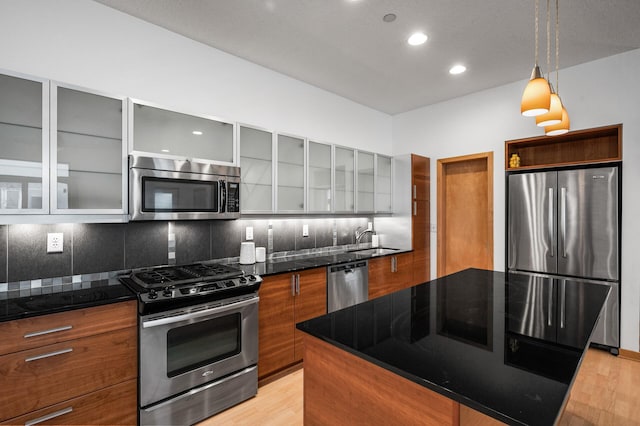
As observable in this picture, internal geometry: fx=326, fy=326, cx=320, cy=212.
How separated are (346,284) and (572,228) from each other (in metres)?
2.40

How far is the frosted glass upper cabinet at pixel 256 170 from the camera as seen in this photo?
9.69 feet

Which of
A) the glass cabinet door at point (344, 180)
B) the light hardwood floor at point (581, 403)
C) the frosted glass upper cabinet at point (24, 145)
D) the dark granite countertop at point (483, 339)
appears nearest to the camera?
the dark granite countertop at point (483, 339)

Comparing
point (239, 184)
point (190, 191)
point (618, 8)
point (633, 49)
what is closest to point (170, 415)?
point (190, 191)

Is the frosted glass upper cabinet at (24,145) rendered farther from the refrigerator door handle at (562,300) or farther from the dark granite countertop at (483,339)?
the refrigerator door handle at (562,300)

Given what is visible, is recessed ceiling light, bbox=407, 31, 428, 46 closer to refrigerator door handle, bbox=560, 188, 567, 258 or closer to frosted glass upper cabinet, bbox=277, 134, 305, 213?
frosted glass upper cabinet, bbox=277, 134, 305, 213

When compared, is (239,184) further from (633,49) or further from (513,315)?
(633,49)

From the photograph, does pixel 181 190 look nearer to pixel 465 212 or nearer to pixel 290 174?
pixel 290 174

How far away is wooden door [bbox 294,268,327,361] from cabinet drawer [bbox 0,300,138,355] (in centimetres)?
132

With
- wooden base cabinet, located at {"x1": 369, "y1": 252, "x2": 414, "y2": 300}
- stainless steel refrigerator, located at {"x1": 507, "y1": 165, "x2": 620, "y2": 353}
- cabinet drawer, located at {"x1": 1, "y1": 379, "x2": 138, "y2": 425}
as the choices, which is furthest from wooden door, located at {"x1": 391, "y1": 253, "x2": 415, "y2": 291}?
cabinet drawer, located at {"x1": 1, "y1": 379, "x2": 138, "y2": 425}

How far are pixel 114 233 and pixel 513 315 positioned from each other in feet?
8.73

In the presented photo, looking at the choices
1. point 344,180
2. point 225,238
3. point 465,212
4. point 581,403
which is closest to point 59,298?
point 225,238

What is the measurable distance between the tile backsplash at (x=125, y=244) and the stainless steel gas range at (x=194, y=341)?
199mm

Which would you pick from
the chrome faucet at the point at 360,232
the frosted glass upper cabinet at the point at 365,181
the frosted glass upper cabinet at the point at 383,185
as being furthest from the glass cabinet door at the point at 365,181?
the chrome faucet at the point at 360,232

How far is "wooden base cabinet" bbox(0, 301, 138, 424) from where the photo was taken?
63.9 inches
